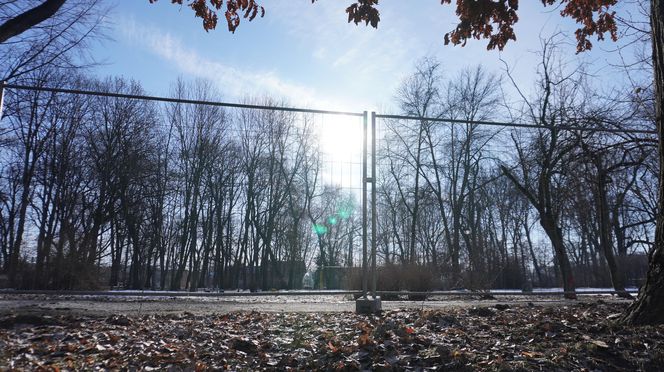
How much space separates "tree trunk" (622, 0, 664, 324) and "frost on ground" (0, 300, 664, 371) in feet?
0.68

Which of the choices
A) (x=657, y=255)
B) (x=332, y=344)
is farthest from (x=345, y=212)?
(x=657, y=255)

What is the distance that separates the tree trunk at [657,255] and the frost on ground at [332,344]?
0.68 feet

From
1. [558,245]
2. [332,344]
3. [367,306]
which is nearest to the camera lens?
[332,344]

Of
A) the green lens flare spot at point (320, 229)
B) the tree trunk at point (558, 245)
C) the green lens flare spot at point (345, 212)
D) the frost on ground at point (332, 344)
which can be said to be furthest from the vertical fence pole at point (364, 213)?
the green lens flare spot at point (320, 229)

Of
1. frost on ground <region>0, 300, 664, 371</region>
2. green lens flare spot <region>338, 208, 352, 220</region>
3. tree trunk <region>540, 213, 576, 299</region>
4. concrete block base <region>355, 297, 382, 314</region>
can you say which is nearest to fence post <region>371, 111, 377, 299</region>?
concrete block base <region>355, 297, 382, 314</region>

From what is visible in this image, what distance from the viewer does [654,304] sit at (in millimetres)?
4047

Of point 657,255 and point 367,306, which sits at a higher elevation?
point 657,255

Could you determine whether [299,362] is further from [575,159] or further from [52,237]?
[575,159]

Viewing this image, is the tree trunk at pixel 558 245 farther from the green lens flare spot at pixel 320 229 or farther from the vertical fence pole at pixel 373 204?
the green lens flare spot at pixel 320 229

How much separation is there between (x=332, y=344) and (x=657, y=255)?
120 inches

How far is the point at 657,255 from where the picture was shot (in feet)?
13.6

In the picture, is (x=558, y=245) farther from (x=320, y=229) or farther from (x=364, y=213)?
(x=320, y=229)

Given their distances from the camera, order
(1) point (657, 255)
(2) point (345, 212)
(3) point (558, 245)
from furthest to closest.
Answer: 1. (3) point (558, 245)
2. (2) point (345, 212)
3. (1) point (657, 255)

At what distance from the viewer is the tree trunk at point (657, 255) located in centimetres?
404
